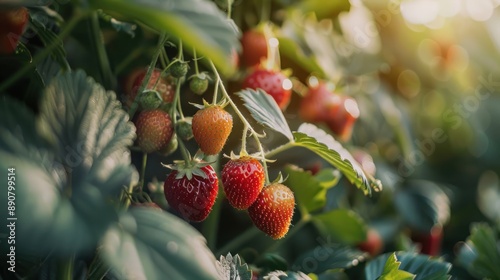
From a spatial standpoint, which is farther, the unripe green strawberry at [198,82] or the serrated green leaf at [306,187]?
the serrated green leaf at [306,187]

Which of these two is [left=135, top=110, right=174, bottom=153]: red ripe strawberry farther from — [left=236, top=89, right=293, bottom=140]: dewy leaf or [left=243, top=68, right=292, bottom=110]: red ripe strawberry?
[left=243, top=68, right=292, bottom=110]: red ripe strawberry

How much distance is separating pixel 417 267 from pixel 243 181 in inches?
12.9

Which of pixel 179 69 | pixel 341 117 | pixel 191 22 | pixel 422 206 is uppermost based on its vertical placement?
pixel 191 22

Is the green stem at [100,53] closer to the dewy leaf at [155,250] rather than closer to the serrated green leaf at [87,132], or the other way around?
the serrated green leaf at [87,132]

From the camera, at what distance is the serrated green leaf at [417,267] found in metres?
0.86

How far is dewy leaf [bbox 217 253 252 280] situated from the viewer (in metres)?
0.68

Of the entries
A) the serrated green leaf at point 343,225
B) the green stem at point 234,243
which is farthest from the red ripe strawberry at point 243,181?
the serrated green leaf at point 343,225

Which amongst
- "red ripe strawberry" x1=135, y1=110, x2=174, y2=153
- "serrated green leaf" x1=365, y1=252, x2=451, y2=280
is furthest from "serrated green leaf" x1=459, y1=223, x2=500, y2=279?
"red ripe strawberry" x1=135, y1=110, x2=174, y2=153

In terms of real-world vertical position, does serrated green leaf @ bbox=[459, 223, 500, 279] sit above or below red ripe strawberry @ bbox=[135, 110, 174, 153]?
below

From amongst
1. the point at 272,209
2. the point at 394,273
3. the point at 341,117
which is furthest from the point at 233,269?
the point at 341,117

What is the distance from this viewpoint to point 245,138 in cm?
75

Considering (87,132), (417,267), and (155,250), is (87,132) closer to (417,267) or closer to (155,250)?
(155,250)

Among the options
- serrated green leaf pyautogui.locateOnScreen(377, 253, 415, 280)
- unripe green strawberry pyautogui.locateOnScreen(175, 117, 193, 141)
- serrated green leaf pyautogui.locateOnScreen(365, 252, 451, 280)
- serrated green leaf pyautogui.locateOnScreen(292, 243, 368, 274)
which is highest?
unripe green strawberry pyautogui.locateOnScreen(175, 117, 193, 141)

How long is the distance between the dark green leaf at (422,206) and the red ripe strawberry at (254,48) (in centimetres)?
58
